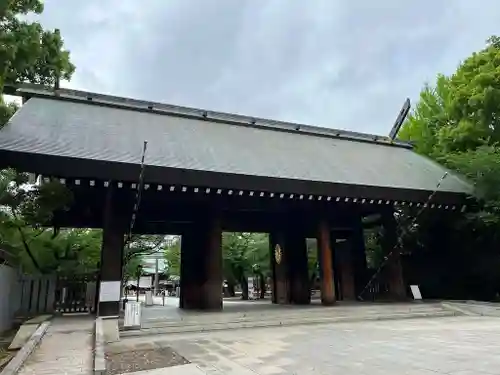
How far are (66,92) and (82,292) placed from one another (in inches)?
282

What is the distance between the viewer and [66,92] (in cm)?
1397

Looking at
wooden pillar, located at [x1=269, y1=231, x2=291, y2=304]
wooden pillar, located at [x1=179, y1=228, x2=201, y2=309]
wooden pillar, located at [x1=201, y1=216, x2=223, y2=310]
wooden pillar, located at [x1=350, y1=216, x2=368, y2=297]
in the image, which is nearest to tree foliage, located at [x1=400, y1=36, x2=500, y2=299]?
wooden pillar, located at [x1=350, y1=216, x2=368, y2=297]

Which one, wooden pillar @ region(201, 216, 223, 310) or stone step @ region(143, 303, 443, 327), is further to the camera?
wooden pillar @ region(201, 216, 223, 310)

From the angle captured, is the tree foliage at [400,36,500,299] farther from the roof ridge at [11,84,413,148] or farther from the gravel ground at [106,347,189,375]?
the gravel ground at [106,347,189,375]

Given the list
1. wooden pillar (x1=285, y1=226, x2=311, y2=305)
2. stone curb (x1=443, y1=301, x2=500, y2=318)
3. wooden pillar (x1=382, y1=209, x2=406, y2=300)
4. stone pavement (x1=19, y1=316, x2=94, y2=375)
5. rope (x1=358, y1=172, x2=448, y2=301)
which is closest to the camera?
stone pavement (x1=19, y1=316, x2=94, y2=375)

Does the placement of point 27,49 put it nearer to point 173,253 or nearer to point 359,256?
point 359,256

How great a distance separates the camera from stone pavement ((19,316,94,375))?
479cm

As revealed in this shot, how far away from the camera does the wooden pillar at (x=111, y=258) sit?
912 centimetres

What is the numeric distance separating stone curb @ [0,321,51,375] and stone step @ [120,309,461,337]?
1.48 m

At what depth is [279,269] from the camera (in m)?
15.0

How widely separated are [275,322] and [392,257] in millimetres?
6115

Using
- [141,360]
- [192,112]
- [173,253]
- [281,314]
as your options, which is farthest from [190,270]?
[173,253]

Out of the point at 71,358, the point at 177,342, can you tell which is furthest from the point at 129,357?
the point at 177,342

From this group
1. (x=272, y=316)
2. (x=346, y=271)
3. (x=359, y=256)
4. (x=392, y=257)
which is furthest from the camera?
(x=346, y=271)
